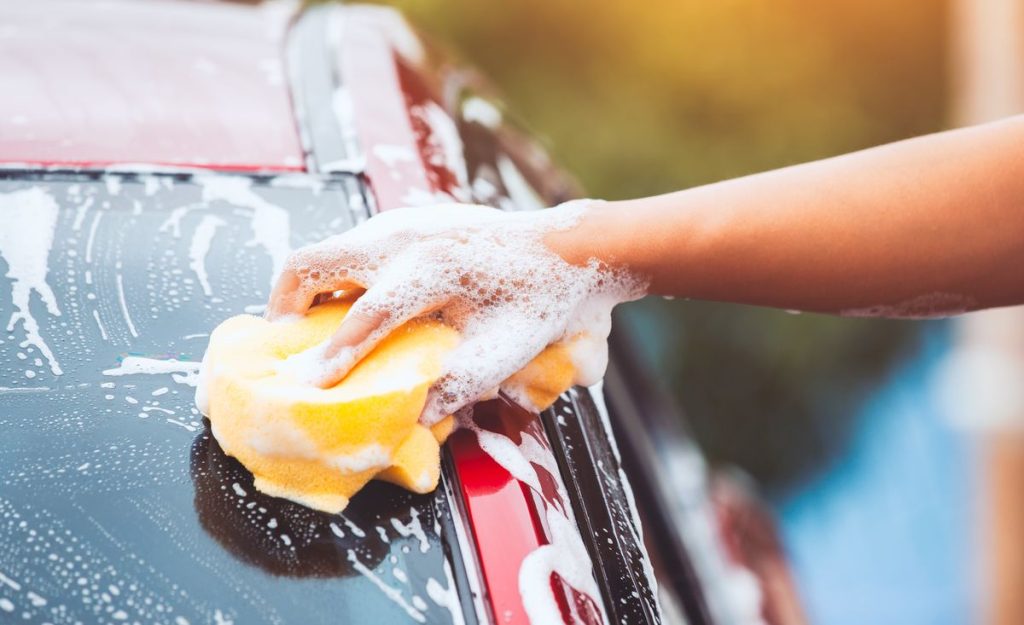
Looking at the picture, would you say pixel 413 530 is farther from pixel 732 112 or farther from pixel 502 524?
pixel 732 112

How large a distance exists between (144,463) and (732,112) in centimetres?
524

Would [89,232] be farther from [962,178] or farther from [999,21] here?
[999,21]

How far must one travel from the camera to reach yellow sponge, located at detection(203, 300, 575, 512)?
0.95 metres

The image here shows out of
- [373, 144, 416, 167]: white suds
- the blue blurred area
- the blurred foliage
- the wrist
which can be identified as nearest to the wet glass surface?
[373, 144, 416, 167]: white suds

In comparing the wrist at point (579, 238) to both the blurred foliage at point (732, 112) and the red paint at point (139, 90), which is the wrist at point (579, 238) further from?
the blurred foliage at point (732, 112)

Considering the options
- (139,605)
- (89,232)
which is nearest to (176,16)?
(89,232)

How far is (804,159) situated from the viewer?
557cm

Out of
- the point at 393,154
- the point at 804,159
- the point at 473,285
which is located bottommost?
the point at 473,285

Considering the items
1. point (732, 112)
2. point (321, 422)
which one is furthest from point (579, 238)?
point (732, 112)

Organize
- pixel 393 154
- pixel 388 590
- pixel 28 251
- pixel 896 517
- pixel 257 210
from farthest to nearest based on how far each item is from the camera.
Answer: pixel 896 517 → pixel 393 154 → pixel 257 210 → pixel 28 251 → pixel 388 590

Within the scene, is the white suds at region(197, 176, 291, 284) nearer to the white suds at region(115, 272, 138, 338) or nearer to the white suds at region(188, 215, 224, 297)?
the white suds at region(188, 215, 224, 297)

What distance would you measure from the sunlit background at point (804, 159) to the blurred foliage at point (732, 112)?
0.04ft

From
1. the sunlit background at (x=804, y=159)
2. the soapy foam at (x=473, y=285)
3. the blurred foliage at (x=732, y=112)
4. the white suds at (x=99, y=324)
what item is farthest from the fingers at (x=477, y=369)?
the blurred foliage at (x=732, y=112)

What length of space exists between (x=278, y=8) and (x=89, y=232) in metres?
0.88
